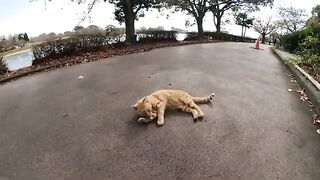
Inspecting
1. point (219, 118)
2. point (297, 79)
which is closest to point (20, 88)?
point (219, 118)

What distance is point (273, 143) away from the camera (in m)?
6.24

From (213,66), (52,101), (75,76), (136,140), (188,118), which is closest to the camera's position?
(136,140)

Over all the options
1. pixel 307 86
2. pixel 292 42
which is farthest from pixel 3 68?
pixel 292 42

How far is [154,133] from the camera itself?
6.50 metres

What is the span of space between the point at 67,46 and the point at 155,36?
1006cm

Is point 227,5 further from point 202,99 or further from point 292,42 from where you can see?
point 202,99

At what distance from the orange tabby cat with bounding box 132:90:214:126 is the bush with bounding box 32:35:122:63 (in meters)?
10.7

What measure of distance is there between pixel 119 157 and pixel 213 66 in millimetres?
7458

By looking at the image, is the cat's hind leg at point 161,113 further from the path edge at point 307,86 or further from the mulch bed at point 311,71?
the mulch bed at point 311,71

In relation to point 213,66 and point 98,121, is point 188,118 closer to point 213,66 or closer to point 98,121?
point 98,121

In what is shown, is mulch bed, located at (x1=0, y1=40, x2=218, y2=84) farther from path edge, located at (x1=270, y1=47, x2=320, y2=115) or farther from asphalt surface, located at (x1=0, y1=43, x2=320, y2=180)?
path edge, located at (x1=270, y1=47, x2=320, y2=115)

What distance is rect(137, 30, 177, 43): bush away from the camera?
25167 mm

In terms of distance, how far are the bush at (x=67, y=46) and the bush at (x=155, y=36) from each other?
5969mm

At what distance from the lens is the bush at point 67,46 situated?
1658 centimetres
